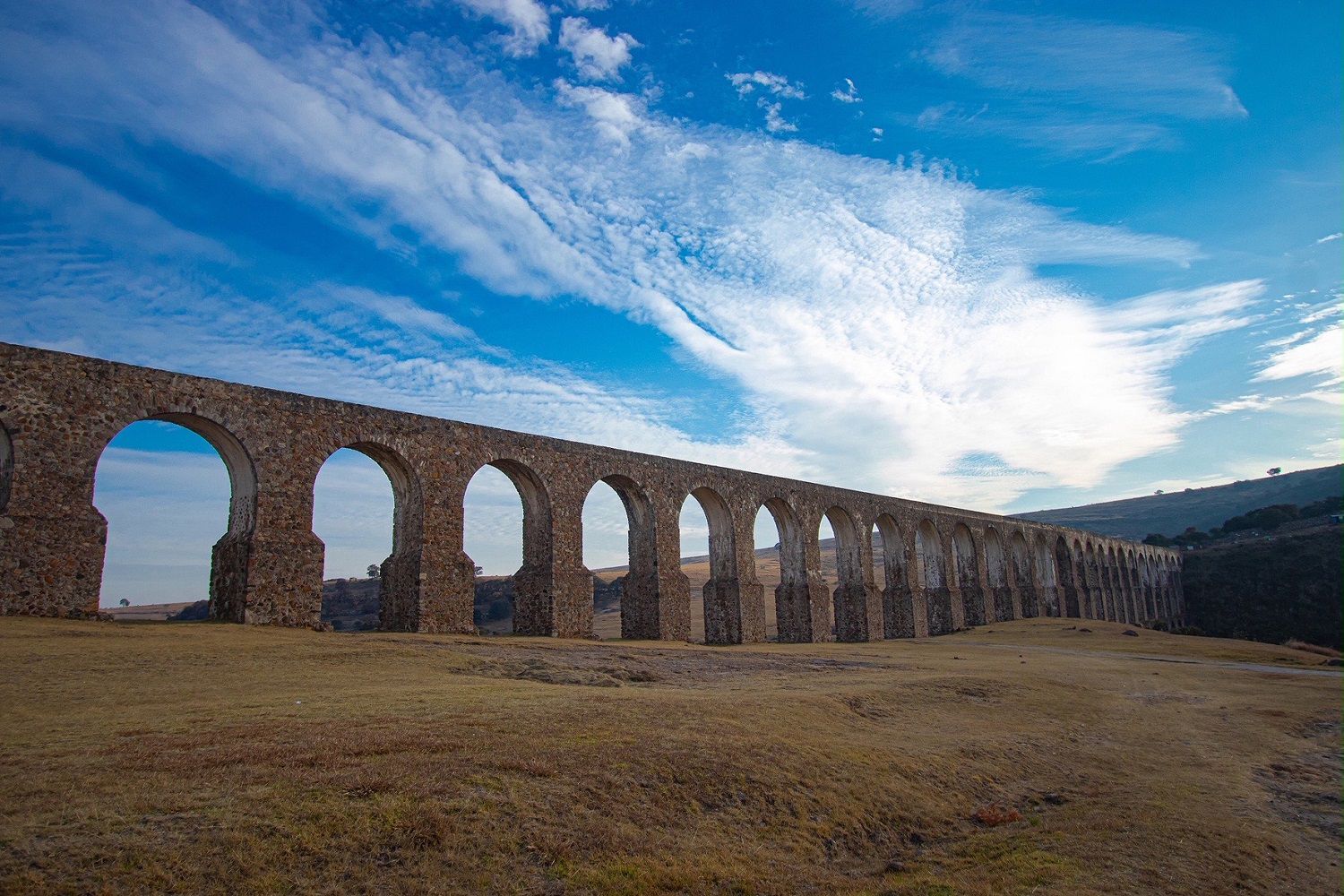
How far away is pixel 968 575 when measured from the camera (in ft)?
148

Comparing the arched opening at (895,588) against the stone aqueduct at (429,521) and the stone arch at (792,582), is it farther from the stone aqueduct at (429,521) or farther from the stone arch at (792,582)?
the stone arch at (792,582)

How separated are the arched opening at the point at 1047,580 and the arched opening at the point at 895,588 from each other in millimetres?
18100

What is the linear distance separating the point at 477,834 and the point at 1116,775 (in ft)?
27.4

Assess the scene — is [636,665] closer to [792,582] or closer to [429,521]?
[429,521]

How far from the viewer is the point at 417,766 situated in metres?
6.78

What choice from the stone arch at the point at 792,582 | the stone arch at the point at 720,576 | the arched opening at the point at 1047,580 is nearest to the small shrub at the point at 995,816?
the stone arch at the point at 720,576

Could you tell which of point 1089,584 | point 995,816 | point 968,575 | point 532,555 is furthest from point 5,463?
point 1089,584

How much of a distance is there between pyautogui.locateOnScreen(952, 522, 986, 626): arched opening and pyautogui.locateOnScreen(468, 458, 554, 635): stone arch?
91.0 ft

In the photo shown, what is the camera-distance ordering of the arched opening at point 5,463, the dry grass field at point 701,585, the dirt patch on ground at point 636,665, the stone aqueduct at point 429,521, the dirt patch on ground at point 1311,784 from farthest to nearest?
the dry grass field at point 701,585
the stone aqueduct at point 429,521
the arched opening at point 5,463
the dirt patch on ground at point 636,665
the dirt patch on ground at point 1311,784

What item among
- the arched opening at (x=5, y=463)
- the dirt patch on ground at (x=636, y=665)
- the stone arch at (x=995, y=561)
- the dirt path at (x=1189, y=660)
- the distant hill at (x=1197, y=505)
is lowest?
the dirt path at (x=1189, y=660)

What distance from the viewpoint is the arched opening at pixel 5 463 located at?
14320 mm

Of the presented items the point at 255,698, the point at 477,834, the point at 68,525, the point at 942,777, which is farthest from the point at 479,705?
the point at 68,525

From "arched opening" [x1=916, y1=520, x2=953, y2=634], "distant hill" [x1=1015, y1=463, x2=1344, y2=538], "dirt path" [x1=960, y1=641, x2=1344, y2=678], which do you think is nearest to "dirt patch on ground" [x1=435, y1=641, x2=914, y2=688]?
"dirt path" [x1=960, y1=641, x2=1344, y2=678]

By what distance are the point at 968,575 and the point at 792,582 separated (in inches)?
675
